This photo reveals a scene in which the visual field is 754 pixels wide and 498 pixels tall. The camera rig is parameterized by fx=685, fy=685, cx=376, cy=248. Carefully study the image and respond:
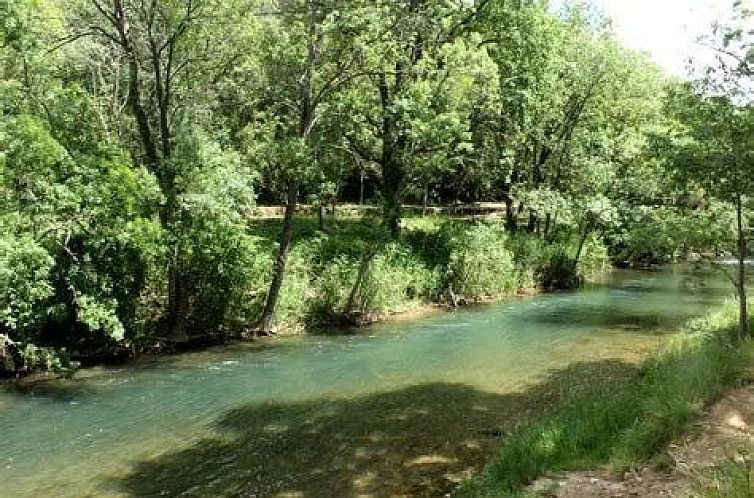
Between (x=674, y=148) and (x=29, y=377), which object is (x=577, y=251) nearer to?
(x=674, y=148)

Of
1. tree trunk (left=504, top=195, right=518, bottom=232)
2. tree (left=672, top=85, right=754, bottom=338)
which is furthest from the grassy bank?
tree trunk (left=504, top=195, right=518, bottom=232)

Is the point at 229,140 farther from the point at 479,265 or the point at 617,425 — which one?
the point at 617,425

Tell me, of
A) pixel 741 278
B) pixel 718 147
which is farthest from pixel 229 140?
pixel 741 278

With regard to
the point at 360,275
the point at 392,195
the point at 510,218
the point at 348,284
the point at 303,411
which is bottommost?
the point at 303,411

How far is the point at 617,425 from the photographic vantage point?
9906 millimetres

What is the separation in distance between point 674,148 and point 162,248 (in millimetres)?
12125

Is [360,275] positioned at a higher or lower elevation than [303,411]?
higher

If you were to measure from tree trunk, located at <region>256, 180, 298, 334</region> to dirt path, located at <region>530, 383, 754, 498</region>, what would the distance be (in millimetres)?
13508

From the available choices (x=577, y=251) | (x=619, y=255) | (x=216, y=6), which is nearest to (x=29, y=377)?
(x=216, y=6)

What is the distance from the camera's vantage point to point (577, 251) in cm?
3453

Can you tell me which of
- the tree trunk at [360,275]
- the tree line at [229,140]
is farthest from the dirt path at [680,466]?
the tree trunk at [360,275]

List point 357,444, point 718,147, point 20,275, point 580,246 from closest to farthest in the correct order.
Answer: point 357,444 < point 718,147 < point 20,275 < point 580,246

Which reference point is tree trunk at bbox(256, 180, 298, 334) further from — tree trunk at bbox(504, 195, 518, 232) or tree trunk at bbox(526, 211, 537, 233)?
tree trunk at bbox(526, 211, 537, 233)

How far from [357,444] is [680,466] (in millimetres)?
6154
